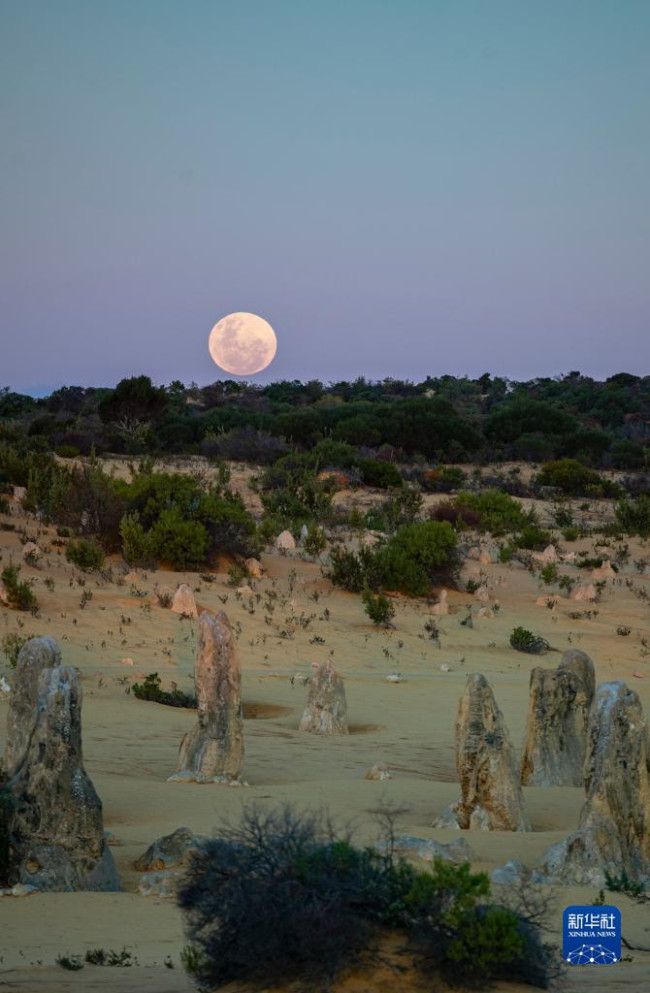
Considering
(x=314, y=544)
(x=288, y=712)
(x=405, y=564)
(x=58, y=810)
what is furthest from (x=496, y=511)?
(x=58, y=810)

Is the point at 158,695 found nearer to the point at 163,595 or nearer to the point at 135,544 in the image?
the point at 163,595

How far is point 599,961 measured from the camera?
5785 mm

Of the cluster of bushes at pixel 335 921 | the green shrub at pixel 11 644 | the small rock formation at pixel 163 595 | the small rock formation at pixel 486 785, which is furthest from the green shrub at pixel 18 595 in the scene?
the cluster of bushes at pixel 335 921

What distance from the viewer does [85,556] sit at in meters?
21.4

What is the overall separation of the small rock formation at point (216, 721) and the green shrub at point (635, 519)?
71.4ft

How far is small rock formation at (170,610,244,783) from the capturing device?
10.8 m

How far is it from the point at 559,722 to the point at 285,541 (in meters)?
15.0

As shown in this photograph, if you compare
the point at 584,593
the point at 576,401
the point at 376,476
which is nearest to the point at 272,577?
the point at 584,593

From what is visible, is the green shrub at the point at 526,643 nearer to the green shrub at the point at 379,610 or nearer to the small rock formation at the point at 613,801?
the green shrub at the point at 379,610

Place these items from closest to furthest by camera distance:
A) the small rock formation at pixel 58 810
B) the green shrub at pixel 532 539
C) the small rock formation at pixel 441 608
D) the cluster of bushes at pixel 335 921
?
1. the cluster of bushes at pixel 335 921
2. the small rock formation at pixel 58 810
3. the small rock formation at pixel 441 608
4. the green shrub at pixel 532 539

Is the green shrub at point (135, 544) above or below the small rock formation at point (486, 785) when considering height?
above

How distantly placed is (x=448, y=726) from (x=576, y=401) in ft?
178

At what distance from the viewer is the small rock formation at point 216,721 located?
1075cm

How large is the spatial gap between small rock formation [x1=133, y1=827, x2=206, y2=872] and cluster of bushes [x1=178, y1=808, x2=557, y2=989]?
2278mm
